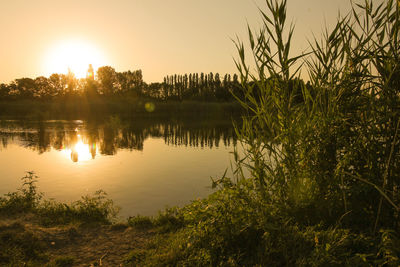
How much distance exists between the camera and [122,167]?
12578 millimetres

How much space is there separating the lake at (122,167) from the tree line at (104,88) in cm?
4206

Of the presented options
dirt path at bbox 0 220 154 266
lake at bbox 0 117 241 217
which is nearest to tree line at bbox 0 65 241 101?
lake at bbox 0 117 241 217

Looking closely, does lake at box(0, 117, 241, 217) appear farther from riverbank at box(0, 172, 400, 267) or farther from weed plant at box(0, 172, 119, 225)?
riverbank at box(0, 172, 400, 267)

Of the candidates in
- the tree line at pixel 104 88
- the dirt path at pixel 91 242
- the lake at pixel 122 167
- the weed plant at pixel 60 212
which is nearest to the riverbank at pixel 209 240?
the dirt path at pixel 91 242

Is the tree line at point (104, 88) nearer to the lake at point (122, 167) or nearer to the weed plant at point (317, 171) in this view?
the lake at point (122, 167)

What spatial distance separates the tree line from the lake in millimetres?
42064

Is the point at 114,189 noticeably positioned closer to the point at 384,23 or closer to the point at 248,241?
the point at 248,241

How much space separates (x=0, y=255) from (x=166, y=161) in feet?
32.9

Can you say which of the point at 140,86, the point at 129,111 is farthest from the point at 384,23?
the point at 140,86

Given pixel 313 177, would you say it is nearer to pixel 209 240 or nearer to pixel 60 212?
pixel 209 240

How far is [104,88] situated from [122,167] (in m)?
61.9

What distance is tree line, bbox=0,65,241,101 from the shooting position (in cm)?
6295

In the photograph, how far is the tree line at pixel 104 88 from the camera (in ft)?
207

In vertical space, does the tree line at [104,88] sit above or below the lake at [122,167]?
above
